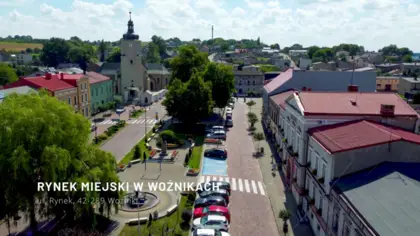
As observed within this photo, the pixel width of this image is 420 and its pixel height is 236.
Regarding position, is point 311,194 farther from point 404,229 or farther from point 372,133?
point 404,229

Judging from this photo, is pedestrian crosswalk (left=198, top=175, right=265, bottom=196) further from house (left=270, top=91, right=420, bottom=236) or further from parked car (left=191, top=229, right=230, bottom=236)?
parked car (left=191, top=229, right=230, bottom=236)

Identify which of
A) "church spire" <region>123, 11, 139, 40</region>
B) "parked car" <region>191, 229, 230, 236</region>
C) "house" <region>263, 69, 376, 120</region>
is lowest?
"parked car" <region>191, 229, 230, 236</region>

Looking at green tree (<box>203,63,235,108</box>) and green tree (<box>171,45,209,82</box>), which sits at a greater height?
green tree (<box>171,45,209,82</box>)

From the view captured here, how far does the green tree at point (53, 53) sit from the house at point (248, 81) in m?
88.1

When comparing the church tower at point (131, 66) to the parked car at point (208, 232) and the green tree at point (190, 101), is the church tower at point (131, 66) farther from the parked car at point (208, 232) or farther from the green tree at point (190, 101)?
the parked car at point (208, 232)

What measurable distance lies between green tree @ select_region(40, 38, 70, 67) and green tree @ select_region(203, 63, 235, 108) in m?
108

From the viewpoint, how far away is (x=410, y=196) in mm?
16938

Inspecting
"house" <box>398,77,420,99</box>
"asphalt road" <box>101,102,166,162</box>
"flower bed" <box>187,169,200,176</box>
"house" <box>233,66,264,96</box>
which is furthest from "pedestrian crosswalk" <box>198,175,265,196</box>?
"house" <box>398,77,420,99</box>

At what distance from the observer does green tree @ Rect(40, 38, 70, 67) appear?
483 feet

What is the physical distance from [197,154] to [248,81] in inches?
2271

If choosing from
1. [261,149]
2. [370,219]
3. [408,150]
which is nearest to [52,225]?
[370,219]

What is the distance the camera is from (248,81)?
96.4m

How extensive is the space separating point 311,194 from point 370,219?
9.61m

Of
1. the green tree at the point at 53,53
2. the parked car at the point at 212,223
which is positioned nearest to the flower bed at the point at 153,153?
the parked car at the point at 212,223
